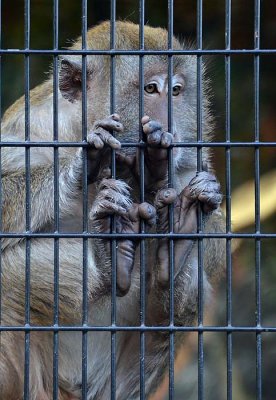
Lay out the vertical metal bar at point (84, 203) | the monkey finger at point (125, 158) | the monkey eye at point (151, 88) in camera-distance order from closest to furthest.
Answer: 1. the vertical metal bar at point (84, 203)
2. the monkey finger at point (125, 158)
3. the monkey eye at point (151, 88)

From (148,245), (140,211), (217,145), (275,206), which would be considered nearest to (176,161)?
(148,245)

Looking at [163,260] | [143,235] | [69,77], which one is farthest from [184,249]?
[69,77]

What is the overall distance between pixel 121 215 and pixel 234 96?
10.0 ft

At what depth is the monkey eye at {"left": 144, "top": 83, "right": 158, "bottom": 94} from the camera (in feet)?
14.4

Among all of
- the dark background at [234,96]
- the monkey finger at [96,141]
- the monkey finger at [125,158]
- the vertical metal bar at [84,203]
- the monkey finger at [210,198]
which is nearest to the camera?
the vertical metal bar at [84,203]

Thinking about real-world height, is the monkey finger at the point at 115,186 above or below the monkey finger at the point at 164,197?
above

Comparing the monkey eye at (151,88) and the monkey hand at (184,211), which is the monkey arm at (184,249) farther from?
the monkey eye at (151,88)

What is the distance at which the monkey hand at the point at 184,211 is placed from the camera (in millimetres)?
3934

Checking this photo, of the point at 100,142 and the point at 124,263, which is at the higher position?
the point at 100,142

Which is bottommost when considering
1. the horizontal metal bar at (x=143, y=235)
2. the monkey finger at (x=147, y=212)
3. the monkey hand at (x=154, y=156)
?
the horizontal metal bar at (x=143, y=235)

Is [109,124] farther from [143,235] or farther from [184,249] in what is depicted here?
[184,249]

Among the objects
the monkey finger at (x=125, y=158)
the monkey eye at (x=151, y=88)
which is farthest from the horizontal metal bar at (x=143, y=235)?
the monkey eye at (x=151, y=88)

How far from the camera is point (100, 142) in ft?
11.8

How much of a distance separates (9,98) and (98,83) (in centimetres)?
229
